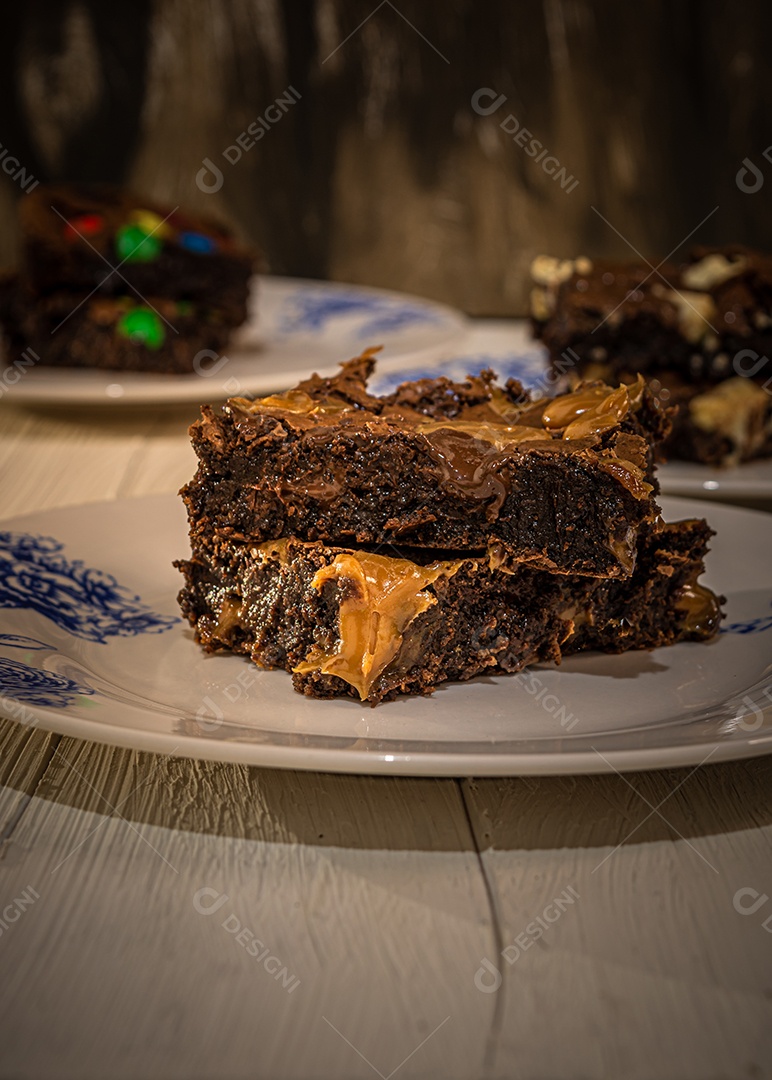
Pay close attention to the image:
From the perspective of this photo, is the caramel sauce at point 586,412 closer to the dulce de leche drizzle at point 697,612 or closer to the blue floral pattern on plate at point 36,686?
the dulce de leche drizzle at point 697,612

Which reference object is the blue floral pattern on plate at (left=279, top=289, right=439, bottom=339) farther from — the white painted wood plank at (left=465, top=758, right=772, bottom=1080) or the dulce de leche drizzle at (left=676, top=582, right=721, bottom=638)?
the white painted wood plank at (left=465, top=758, right=772, bottom=1080)

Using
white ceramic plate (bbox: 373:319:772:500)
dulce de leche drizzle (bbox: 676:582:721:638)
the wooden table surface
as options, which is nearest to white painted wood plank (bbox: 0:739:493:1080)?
the wooden table surface

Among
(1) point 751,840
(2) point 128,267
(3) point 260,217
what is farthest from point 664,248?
(1) point 751,840

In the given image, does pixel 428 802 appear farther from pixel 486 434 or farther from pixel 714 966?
pixel 486 434

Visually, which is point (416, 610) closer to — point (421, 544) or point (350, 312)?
point (421, 544)

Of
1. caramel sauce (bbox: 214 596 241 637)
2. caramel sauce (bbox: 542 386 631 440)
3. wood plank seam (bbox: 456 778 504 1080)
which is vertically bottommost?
wood plank seam (bbox: 456 778 504 1080)

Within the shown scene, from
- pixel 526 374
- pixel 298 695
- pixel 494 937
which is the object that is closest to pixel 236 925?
pixel 494 937

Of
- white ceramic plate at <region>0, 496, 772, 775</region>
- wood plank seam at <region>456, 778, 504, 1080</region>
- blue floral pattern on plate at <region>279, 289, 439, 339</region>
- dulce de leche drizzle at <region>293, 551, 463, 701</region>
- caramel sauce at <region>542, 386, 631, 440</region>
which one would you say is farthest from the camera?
blue floral pattern on plate at <region>279, 289, 439, 339</region>
